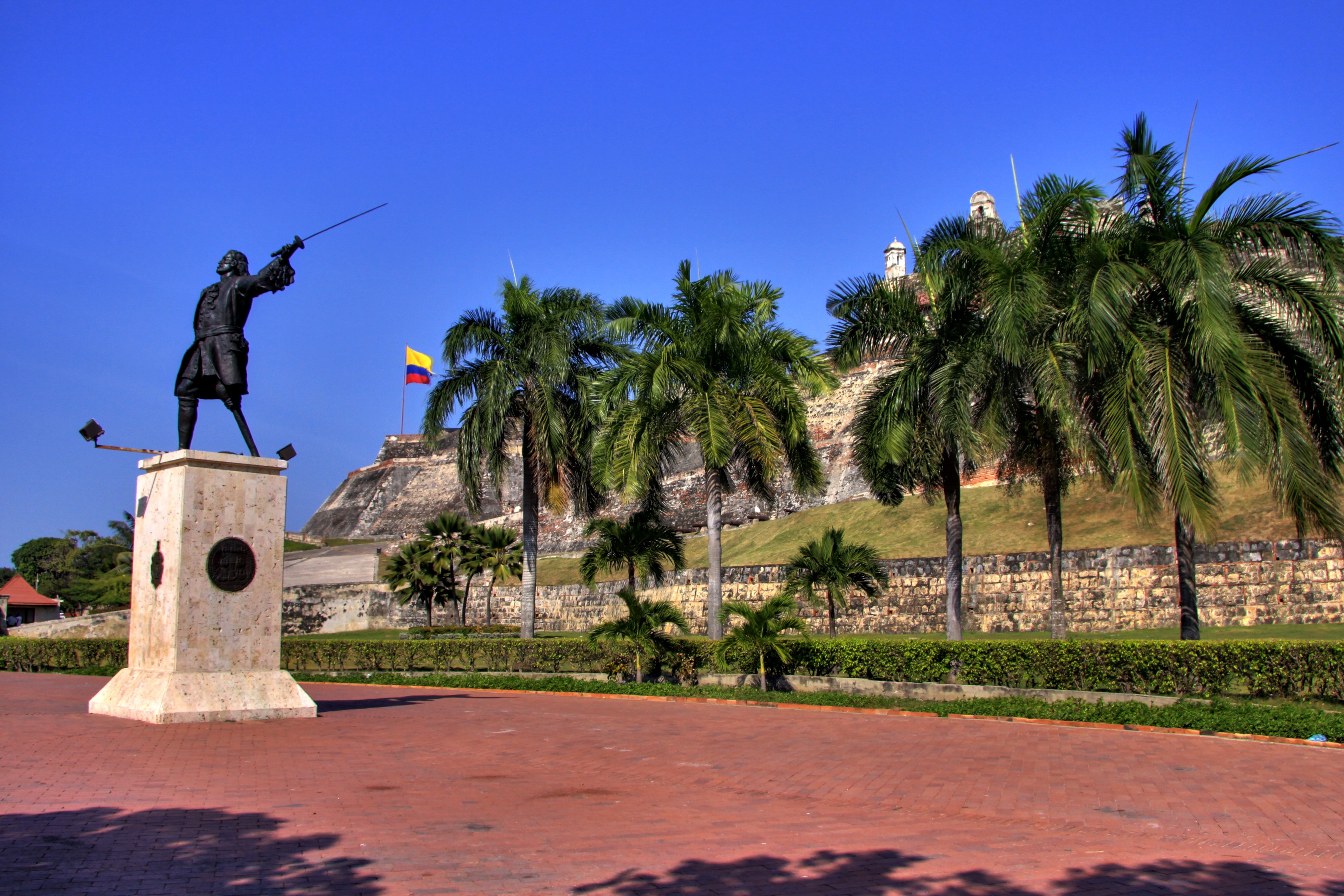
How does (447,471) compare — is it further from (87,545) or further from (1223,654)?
(1223,654)

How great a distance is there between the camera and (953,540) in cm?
1380

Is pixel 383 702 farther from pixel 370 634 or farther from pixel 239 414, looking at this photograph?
pixel 370 634

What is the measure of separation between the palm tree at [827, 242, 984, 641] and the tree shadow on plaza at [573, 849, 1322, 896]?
844 centimetres

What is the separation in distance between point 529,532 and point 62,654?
422 inches

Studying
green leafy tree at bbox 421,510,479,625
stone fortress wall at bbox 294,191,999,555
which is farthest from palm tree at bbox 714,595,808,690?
stone fortress wall at bbox 294,191,999,555

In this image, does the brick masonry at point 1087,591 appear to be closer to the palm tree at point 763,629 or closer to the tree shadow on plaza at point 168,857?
the palm tree at point 763,629

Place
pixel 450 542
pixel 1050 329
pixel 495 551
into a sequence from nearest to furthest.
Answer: pixel 1050 329
pixel 450 542
pixel 495 551

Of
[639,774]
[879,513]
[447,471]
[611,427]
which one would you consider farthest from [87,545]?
[639,774]

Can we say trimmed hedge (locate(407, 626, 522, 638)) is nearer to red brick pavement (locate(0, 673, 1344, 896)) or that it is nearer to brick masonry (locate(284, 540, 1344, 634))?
brick masonry (locate(284, 540, 1344, 634))

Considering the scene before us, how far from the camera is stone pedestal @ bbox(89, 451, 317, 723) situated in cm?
963

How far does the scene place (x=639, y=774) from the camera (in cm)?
715

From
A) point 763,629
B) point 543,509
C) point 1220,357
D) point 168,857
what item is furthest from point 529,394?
point 543,509

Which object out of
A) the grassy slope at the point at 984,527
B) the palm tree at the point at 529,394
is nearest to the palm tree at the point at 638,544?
the palm tree at the point at 529,394

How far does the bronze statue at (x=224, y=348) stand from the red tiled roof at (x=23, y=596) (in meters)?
43.6
